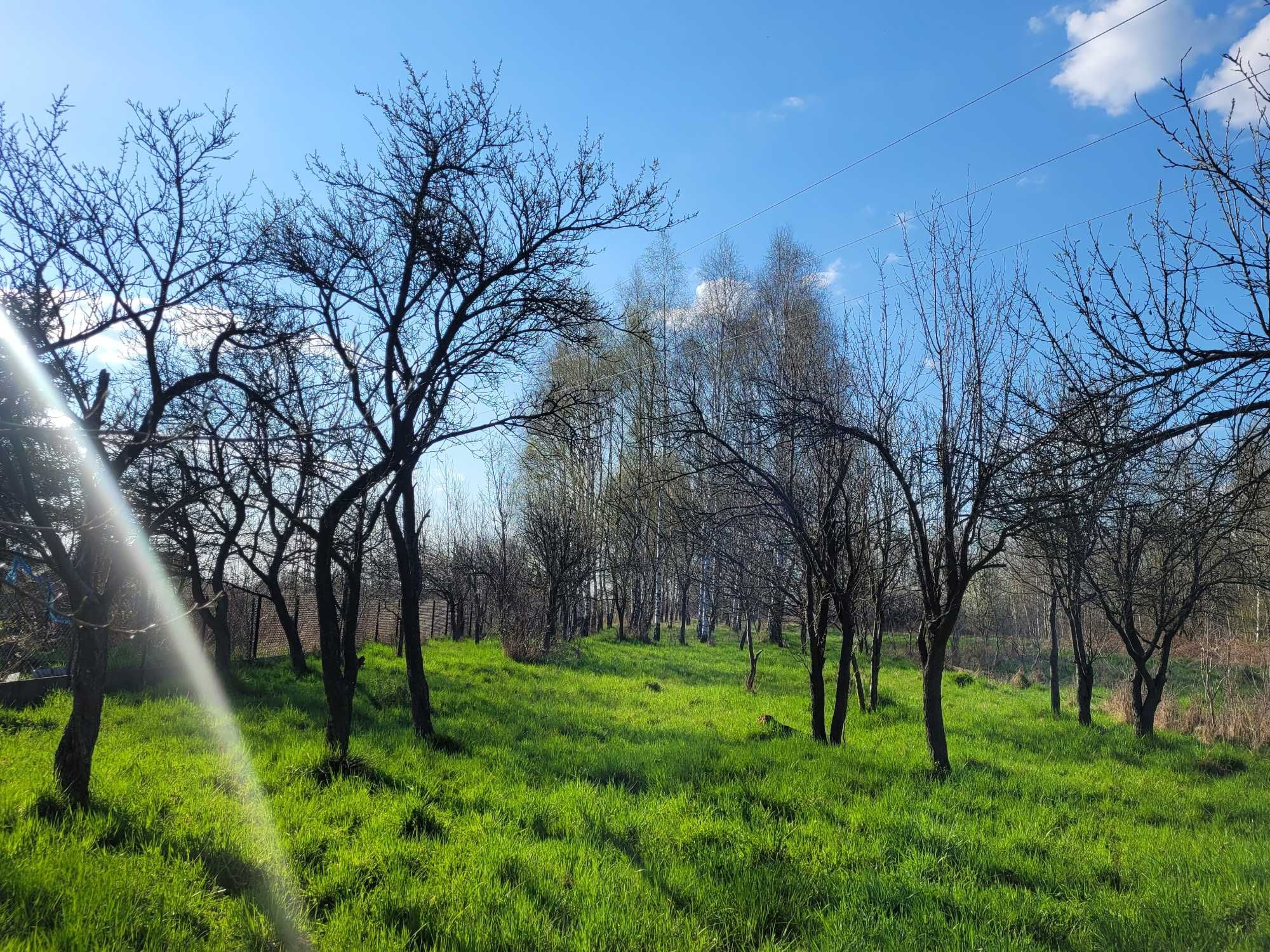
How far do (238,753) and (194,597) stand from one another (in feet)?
17.4

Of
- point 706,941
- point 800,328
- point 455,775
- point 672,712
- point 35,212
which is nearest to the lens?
point 706,941

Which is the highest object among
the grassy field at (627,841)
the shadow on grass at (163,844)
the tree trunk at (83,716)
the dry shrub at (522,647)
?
the tree trunk at (83,716)

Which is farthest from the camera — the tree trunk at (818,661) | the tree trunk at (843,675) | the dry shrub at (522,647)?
the dry shrub at (522,647)

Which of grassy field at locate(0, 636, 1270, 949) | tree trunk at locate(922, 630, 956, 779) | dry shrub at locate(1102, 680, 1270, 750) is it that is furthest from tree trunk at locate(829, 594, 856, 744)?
dry shrub at locate(1102, 680, 1270, 750)

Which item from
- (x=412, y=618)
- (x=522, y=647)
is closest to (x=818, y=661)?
(x=412, y=618)

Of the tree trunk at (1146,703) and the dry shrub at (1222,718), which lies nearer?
the dry shrub at (1222,718)

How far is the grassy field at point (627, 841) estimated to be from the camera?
329cm

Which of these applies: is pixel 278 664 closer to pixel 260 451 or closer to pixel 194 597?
pixel 194 597

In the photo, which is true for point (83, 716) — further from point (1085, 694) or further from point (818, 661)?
point (1085, 694)

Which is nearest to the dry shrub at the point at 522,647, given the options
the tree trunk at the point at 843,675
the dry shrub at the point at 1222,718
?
the tree trunk at the point at 843,675

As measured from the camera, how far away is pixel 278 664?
489 inches

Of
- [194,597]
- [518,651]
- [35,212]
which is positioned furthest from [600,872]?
[518,651]

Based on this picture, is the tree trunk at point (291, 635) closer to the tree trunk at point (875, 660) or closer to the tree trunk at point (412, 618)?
the tree trunk at point (412, 618)

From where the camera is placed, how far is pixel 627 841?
4.58 meters
